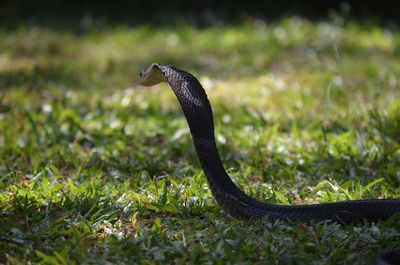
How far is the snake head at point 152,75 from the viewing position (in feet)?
10.7

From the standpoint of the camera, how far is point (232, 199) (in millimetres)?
3133

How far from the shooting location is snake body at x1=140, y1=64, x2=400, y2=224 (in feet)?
10.0

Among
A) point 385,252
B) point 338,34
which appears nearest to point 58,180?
point 385,252

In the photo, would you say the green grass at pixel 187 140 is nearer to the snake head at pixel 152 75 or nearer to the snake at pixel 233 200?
the snake at pixel 233 200

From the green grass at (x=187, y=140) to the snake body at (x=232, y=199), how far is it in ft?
0.22

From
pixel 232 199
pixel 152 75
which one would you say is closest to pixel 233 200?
pixel 232 199

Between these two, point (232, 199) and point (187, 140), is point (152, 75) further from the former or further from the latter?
point (187, 140)

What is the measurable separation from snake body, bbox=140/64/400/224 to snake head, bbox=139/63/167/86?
0.15 ft

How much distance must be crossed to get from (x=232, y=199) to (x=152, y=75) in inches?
27.2

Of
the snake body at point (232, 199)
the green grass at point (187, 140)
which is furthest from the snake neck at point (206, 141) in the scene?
the green grass at point (187, 140)

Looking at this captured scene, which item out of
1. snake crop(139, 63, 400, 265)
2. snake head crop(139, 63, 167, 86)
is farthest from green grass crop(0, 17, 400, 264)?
snake head crop(139, 63, 167, 86)

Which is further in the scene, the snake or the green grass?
the snake

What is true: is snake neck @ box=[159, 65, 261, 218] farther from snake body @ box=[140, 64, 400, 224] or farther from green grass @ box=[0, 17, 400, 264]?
green grass @ box=[0, 17, 400, 264]

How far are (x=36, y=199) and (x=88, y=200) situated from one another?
24 centimetres
